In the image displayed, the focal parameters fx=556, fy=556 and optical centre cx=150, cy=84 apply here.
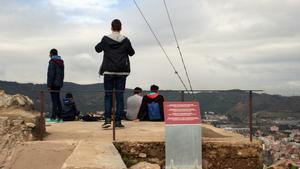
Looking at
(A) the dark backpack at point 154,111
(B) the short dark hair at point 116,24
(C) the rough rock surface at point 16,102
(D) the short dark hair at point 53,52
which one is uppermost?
(B) the short dark hair at point 116,24

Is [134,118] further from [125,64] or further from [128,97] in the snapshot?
[125,64]

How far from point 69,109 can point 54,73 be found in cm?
132

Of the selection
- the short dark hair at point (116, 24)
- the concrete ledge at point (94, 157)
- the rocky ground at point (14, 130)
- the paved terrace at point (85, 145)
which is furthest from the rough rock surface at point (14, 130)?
the short dark hair at point (116, 24)

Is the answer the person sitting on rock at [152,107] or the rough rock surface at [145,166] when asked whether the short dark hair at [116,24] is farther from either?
the rough rock surface at [145,166]

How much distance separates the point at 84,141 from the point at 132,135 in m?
1.26

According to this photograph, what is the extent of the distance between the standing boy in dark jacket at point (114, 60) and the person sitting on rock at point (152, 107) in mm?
2135

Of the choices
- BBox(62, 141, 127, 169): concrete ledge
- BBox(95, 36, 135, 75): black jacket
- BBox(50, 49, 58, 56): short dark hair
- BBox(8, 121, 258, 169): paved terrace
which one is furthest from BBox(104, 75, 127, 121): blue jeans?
BBox(50, 49, 58, 56): short dark hair

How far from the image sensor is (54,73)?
13.0m

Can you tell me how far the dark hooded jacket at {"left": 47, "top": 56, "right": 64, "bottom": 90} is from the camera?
1298cm

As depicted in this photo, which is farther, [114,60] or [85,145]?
[114,60]

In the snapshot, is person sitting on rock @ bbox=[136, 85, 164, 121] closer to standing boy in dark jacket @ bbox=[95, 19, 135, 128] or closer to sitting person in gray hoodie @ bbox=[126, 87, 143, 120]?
sitting person in gray hoodie @ bbox=[126, 87, 143, 120]

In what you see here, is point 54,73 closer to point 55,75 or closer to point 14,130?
point 55,75

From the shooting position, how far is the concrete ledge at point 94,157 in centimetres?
676

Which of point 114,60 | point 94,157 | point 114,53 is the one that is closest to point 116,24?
point 114,53
